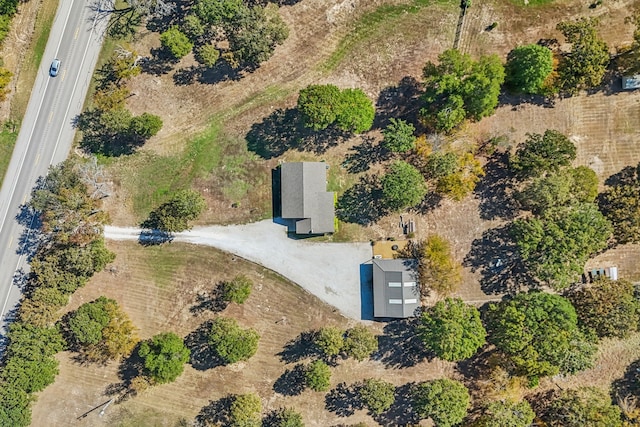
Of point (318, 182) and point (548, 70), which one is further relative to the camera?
point (318, 182)

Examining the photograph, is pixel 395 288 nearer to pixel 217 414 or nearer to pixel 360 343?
pixel 360 343

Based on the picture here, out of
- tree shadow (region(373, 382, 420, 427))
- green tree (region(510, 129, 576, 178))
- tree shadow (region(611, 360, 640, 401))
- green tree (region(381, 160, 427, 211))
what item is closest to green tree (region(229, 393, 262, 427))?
tree shadow (region(373, 382, 420, 427))

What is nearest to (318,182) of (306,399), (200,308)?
(200,308)

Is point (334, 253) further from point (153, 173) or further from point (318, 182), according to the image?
point (153, 173)

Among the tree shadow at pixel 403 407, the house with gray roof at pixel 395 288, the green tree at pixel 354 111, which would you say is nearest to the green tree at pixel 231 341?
the house with gray roof at pixel 395 288

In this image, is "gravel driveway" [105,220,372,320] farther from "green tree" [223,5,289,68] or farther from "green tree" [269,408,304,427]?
"green tree" [223,5,289,68]
